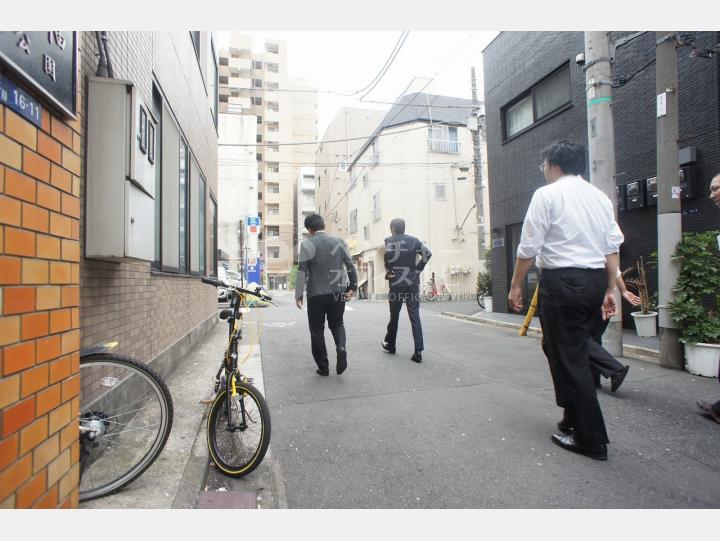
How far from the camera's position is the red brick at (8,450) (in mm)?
1201

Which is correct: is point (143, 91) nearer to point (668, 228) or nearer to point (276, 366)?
point (276, 366)

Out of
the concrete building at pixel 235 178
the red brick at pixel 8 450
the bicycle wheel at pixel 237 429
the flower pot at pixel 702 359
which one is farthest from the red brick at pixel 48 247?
the concrete building at pixel 235 178

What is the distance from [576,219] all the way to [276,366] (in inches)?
145

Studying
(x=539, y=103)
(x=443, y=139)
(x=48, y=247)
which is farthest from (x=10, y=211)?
(x=443, y=139)

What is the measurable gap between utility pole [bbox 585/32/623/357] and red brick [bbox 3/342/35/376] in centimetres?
590

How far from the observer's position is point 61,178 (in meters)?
1.54

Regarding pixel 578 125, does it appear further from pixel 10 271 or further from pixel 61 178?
pixel 10 271

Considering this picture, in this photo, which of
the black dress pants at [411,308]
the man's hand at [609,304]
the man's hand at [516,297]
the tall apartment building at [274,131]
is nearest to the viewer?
the man's hand at [516,297]

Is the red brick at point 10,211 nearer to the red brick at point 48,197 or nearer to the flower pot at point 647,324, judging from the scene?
the red brick at point 48,197

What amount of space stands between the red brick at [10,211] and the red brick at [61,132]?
13.9 inches

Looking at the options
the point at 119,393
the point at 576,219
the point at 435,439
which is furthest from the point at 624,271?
the point at 119,393

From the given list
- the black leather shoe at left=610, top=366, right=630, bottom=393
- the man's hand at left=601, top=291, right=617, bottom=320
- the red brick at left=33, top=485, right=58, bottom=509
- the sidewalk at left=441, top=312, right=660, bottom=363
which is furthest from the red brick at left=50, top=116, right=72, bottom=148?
the sidewalk at left=441, top=312, right=660, bottom=363

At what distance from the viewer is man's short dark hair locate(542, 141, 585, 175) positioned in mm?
2756

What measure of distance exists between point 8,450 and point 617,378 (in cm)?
399
